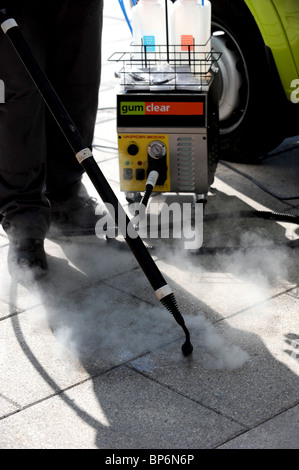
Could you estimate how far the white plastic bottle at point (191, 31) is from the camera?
13.5 feet

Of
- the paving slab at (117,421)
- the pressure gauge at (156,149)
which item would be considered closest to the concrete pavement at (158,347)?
the paving slab at (117,421)

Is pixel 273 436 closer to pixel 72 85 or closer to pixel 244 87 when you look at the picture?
pixel 72 85

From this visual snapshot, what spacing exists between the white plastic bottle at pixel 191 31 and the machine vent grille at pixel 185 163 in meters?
0.37

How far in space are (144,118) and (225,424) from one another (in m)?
1.84

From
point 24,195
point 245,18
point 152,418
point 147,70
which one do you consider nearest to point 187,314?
point 152,418

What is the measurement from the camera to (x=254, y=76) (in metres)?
4.65

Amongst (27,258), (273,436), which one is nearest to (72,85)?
(27,258)

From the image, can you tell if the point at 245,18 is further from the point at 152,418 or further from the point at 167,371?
the point at 152,418

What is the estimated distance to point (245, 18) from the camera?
15.1 ft

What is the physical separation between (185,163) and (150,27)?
2.43 ft

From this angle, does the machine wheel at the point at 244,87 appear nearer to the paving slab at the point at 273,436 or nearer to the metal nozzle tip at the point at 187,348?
the metal nozzle tip at the point at 187,348

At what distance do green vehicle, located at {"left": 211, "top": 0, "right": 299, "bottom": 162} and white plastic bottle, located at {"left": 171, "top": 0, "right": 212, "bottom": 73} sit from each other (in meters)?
0.40

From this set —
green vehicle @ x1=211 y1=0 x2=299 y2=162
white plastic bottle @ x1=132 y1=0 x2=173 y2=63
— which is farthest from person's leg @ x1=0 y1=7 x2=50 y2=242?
green vehicle @ x1=211 y1=0 x2=299 y2=162

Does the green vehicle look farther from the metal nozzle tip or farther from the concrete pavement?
the metal nozzle tip
